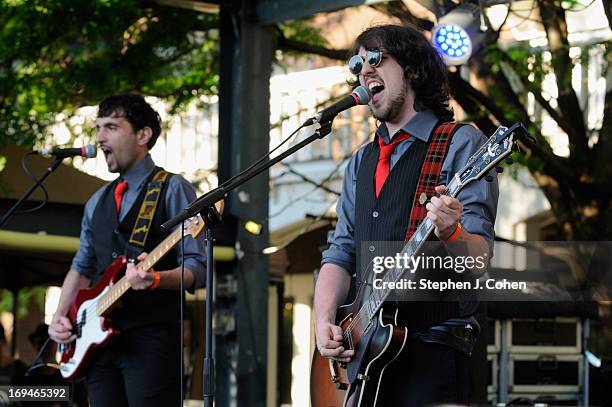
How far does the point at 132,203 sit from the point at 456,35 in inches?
96.6

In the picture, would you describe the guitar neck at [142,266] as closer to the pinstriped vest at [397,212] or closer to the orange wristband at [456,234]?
the pinstriped vest at [397,212]

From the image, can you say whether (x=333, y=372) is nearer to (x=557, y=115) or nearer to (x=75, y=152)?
(x=75, y=152)

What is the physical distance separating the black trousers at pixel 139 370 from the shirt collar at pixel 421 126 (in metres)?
1.50

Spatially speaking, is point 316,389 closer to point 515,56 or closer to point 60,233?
point 60,233

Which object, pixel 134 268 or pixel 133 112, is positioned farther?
pixel 133 112

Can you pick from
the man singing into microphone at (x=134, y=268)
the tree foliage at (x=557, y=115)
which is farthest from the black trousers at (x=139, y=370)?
the tree foliage at (x=557, y=115)

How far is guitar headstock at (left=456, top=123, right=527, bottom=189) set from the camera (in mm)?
3301

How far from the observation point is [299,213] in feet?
46.7

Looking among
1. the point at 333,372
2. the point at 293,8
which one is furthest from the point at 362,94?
the point at 293,8

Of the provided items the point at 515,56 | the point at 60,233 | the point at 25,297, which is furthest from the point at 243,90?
the point at 25,297

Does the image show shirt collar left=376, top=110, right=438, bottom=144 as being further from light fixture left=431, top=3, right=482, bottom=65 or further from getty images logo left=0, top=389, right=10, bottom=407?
light fixture left=431, top=3, right=482, bottom=65

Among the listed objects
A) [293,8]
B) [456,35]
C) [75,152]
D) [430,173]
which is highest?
[293,8]

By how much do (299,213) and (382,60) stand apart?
10399mm

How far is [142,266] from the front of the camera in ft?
15.9
